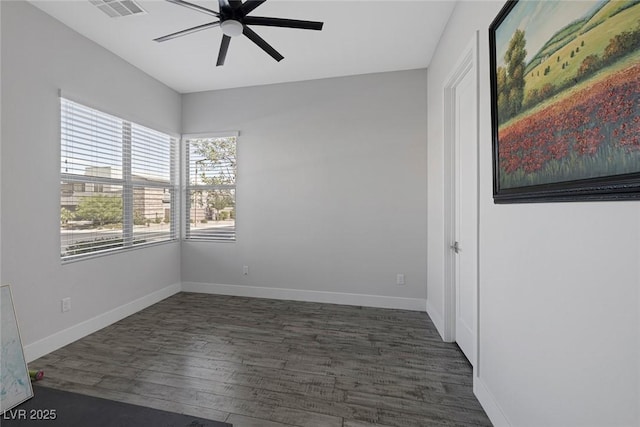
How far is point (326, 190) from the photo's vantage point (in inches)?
148

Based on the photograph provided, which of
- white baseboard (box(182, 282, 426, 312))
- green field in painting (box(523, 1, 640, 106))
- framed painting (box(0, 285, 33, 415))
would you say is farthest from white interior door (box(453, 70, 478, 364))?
framed painting (box(0, 285, 33, 415))

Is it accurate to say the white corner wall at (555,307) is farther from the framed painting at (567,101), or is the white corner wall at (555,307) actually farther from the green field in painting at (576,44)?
the green field in painting at (576,44)

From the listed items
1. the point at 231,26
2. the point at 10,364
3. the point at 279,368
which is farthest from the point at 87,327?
the point at 231,26

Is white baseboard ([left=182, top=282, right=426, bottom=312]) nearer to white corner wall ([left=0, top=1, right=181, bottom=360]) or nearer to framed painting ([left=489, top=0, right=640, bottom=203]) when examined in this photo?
white corner wall ([left=0, top=1, right=181, bottom=360])

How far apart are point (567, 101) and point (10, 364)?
2526 millimetres

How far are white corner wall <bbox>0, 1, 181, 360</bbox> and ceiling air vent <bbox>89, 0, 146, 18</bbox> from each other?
0.57 m

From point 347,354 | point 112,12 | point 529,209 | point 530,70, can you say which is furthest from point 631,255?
point 112,12

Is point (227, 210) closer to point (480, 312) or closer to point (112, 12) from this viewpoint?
point (112, 12)

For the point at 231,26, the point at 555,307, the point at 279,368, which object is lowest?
the point at 279,368

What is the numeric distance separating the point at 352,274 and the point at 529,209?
257 cm

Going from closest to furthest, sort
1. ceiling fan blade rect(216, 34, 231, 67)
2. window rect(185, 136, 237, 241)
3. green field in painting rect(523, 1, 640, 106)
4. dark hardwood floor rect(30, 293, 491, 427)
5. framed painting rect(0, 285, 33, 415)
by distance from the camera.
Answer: green field in painting rect(523, 1, 640, 106) < framed painting rect(0, 285, 33, 415) < dark hardwood floor rect(30, 293, 491, 427) < ceiling fan blade rect(216, 34, 231, 67) < window rect(185, 136, 237, 241)

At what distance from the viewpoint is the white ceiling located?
240 cm

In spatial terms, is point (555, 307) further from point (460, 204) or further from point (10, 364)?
point (10, 364)

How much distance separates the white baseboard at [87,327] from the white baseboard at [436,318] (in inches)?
136
